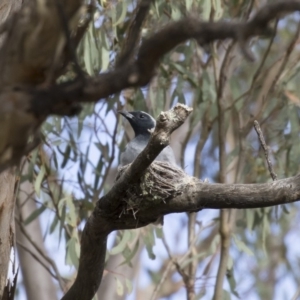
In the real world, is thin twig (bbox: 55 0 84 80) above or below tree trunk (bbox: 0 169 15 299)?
below

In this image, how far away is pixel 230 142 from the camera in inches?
335

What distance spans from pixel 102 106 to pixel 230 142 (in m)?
3.43

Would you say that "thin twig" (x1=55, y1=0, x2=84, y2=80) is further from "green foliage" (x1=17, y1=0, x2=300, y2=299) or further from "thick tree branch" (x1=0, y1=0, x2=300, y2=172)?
"green foliage" (x1=17, y1=0, x2=300, y2=299)

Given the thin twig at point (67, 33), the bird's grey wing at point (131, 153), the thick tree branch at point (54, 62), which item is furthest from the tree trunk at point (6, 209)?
the thin twig at point (67, 33)

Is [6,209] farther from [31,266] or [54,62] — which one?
[31,266]

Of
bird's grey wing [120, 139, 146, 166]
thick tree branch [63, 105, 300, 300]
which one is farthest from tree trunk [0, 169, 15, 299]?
bird's grey wing [120, 139, 146, 166]

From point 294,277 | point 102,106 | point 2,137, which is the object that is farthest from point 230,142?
point 2,137

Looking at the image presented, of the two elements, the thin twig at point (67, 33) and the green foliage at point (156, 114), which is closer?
the thin twig at point (67, 33)

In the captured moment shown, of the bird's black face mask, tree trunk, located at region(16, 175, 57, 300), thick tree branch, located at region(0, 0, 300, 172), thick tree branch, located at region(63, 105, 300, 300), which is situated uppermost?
the bird's black face mask

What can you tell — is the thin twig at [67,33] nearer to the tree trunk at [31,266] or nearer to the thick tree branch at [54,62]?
the thick tree branch at [54,62]

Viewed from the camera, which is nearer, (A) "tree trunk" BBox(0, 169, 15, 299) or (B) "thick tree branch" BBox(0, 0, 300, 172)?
(B) "thick tree branch" BBox(0, 0, 300, 172)

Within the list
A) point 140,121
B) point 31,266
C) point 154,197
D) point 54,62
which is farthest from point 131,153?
point 54,62

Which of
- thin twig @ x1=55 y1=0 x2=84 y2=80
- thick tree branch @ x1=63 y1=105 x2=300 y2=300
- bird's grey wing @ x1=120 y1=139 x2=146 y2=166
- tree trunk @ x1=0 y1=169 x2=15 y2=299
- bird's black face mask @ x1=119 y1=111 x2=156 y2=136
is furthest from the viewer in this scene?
bird's black face mask @ x1=119 y1=111 x2=156 y2=136

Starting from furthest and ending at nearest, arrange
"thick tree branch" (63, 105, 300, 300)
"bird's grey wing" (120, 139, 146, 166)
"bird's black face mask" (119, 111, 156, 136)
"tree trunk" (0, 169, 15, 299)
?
"bird's black face mask" (119, 111, 156, 136)
"bird's grey wing" (120, 139, 146, 166)
"tree trunk" (0, 169, 15, 299)
"thick tree branch" (63, 105, 300, 300)
